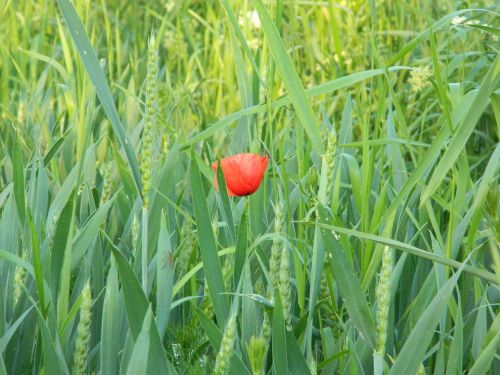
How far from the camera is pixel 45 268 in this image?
1.10 metres

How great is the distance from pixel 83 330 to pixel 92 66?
10.1 inches

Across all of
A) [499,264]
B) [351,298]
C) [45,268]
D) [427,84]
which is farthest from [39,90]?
[499,264]

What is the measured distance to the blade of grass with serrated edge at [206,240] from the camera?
3.17ft

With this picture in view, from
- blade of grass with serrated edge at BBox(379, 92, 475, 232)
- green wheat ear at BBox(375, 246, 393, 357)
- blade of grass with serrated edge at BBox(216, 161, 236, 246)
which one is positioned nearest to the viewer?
green wheat ear at BBox(375, 246, 393, 357)

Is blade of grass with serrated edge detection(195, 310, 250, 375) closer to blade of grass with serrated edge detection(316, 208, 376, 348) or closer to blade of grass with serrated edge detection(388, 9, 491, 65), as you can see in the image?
blade of grass with serrated edge detection(316, 208, 376, 348)

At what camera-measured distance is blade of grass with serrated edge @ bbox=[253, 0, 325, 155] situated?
3.35ft

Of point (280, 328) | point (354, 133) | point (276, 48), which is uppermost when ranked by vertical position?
point (276, 48)

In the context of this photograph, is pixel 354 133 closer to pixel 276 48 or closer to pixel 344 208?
pixel 344 208

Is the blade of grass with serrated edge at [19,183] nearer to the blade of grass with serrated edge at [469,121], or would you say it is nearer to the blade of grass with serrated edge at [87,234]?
the blade of grass with serrated edge at [87,234]

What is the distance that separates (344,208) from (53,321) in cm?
67

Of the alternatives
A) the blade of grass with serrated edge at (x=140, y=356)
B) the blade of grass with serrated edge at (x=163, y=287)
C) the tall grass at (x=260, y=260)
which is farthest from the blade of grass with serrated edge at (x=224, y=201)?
the blade of grass with serrated edge at (x=140, y=356)

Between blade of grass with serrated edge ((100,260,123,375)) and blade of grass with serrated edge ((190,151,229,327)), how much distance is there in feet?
0.33

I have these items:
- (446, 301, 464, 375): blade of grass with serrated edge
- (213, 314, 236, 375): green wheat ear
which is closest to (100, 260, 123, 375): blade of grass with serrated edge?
(213, 314, 236, 375): green wheat ear

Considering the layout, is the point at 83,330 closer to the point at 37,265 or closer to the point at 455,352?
the point at 37,265
